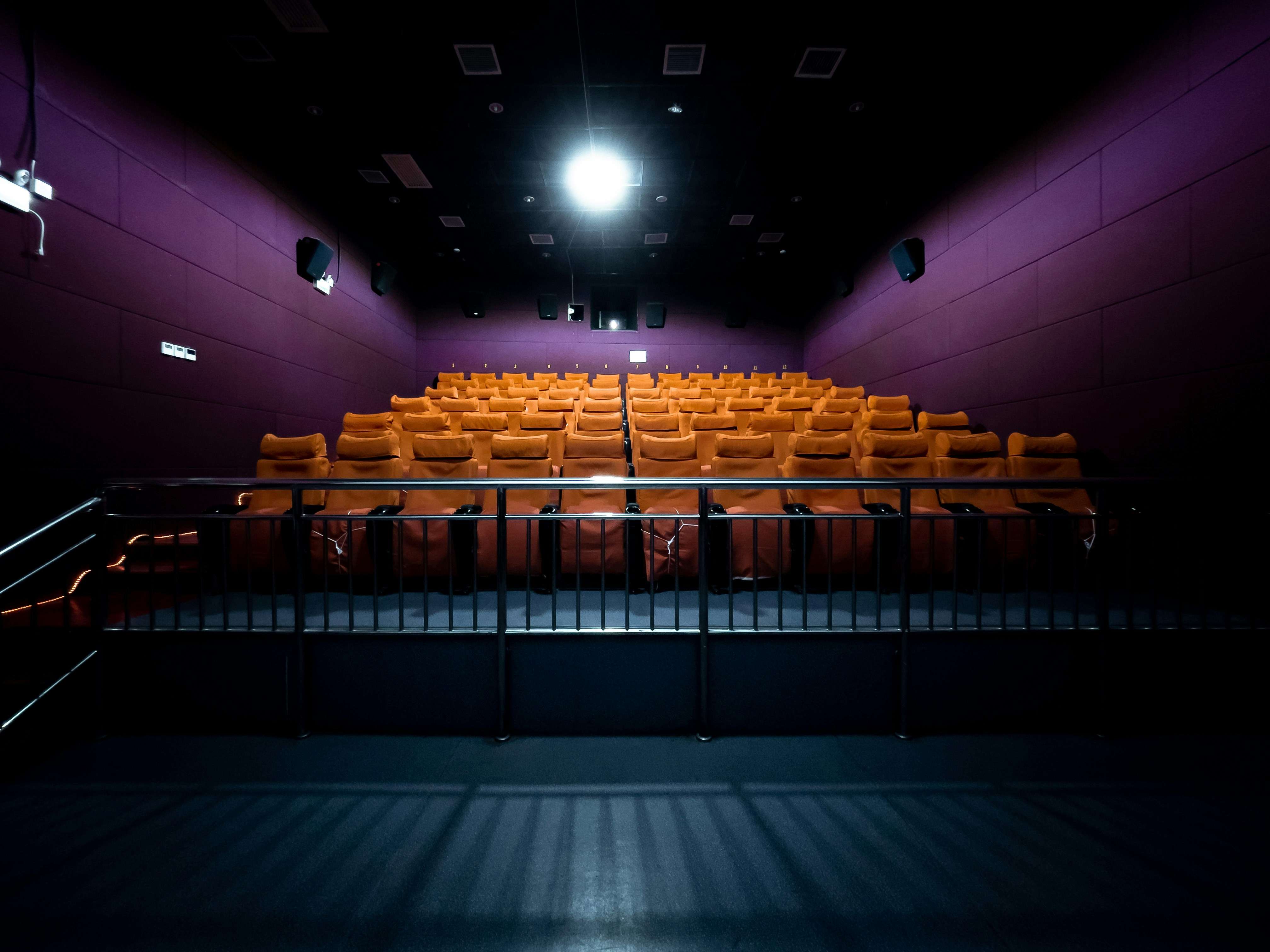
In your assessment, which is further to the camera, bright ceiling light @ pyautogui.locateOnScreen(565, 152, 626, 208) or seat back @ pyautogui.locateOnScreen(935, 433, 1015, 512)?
bright ceiling light @ pyautogui.locateOnScreen(565, 152, 626, 208)

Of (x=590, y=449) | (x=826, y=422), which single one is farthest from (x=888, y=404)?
(x=590, y=449)

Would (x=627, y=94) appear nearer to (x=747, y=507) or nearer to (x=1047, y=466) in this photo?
(x=747, y=507)

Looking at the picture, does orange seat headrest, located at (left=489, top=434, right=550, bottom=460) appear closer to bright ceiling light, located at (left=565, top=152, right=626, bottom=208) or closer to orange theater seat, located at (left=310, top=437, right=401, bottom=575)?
orange theater seat, located at (left=310, top=437, right=401, bottom=575)

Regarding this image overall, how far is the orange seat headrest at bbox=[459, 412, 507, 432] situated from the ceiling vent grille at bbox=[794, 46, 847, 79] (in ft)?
12.1

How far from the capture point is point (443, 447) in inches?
120

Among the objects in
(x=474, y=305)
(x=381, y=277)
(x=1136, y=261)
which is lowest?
(x=1136, y=261)

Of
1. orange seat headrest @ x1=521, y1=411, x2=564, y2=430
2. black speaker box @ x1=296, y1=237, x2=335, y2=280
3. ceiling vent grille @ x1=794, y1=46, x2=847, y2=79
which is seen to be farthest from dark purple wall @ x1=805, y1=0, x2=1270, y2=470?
black speaker box @ x1=296, y1=237, x2=335, y2=280

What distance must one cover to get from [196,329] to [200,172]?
4.29 feet

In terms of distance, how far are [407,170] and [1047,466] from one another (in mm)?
6446

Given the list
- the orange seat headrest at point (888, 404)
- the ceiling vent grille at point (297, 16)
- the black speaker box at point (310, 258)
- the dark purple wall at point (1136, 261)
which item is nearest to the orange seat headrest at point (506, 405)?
the black speaker box at point (310, 258)

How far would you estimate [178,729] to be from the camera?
2.06 m

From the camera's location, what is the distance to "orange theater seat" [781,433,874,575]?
261 centimetres

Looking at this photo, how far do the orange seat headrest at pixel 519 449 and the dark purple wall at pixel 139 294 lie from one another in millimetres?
2469

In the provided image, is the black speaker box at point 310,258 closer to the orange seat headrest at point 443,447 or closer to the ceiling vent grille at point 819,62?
the orange seat headrest at point 443,447
